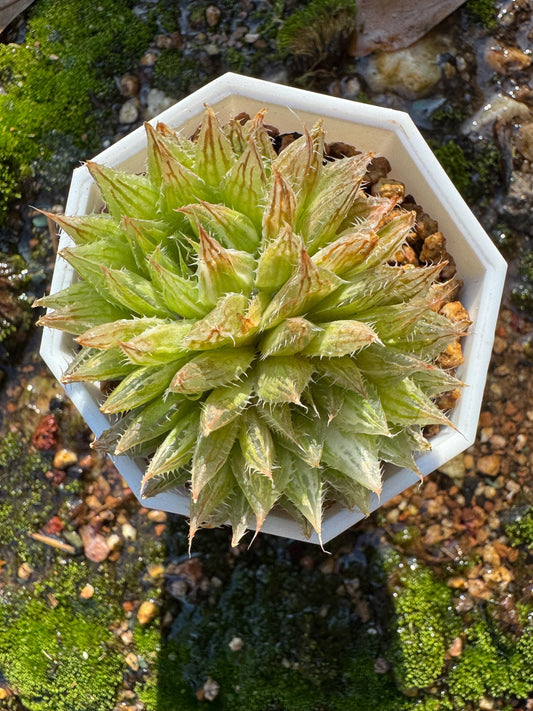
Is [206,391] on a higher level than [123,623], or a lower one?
higher

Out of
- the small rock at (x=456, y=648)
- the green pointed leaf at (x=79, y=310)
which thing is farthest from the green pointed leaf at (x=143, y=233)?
the small rock at (x=456, y=648)

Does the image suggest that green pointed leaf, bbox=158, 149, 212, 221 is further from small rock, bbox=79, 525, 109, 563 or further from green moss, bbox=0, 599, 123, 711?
green moss, bbox=0, 599, 123, 711

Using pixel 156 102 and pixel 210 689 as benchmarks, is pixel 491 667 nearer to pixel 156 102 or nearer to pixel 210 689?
pixel 210 689

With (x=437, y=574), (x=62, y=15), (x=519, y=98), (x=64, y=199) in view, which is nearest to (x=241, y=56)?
(x=62, y=15)

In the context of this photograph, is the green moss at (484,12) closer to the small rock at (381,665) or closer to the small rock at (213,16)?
the small rock at (213,16)

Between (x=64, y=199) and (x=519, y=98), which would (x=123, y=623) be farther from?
(x=519, y=98)

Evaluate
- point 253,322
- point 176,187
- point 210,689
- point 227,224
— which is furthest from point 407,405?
point 210,689

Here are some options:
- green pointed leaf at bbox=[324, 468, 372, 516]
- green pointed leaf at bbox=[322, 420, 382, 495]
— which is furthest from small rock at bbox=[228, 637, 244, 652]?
green pointed leaf at bbox=[322, 420, 382, 495]
